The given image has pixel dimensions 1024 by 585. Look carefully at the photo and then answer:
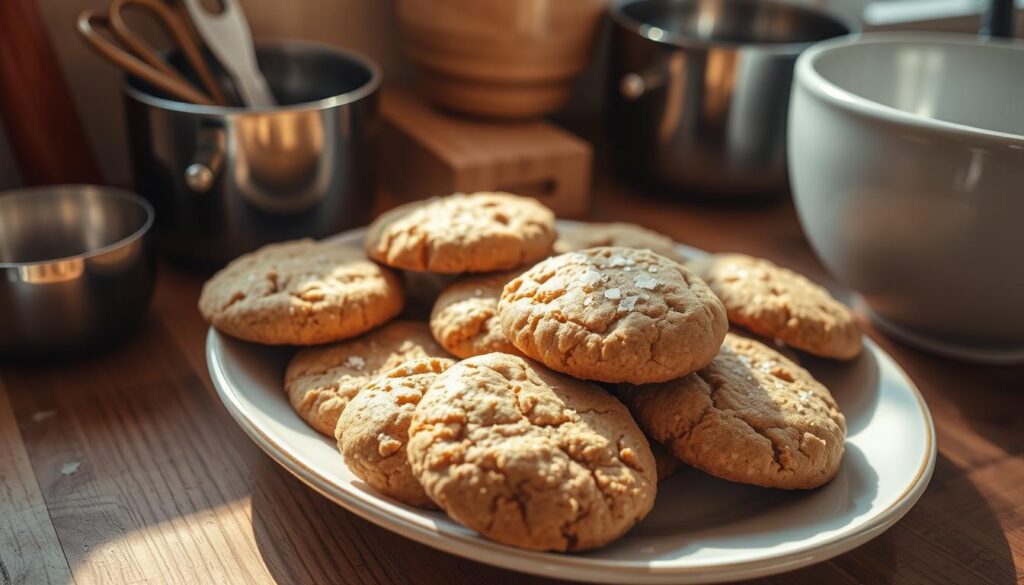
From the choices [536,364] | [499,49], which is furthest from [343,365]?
[499,49]

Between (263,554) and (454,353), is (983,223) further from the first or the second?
(263,554)

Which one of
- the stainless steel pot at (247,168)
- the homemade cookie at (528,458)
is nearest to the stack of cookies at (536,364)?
the homemade cookie at (528,458)

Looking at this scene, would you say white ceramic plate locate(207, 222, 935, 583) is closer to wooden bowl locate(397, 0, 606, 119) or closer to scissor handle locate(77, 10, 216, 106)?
scissor handle locate(77, 10, 216, 106)

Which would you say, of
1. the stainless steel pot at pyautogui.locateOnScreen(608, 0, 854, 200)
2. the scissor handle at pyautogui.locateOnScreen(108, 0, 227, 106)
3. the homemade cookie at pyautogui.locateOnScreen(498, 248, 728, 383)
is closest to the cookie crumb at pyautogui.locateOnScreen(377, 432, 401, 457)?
the homemade cookie at pyautogui.locateOnScreen(498, 248, 728, 383)

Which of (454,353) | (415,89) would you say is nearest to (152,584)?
(454,353)

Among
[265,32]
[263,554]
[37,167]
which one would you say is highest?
[265,32]

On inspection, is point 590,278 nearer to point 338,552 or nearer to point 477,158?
point 338,552
